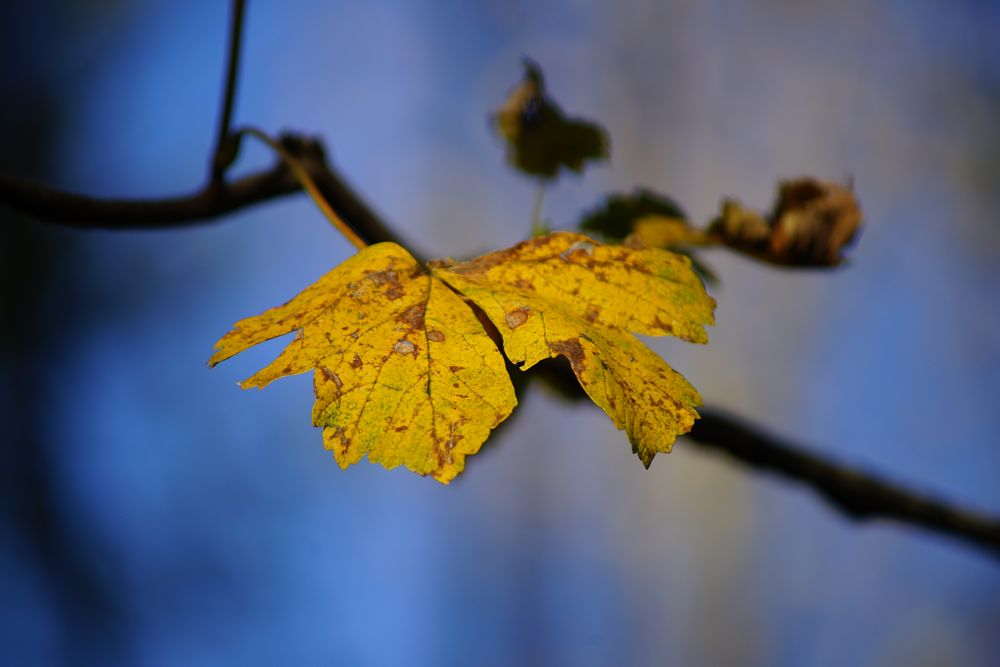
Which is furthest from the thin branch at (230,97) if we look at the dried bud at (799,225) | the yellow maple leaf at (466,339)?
the dried bud at (799,225)

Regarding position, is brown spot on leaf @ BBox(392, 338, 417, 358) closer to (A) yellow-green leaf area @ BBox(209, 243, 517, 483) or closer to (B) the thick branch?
(A) yellow-green leaf area @ BBox(209, 243, 517, 483)

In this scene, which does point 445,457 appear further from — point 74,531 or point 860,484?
point 74,531

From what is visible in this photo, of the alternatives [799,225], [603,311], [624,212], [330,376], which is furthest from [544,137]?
[330,376]

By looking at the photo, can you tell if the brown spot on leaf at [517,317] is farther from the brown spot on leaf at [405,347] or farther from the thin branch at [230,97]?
the thin branch at [230,97]

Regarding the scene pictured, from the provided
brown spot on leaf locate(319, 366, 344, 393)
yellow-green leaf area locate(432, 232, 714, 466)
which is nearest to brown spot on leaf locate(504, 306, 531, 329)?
yellow-green leaf area locate(432, 232, 714, 466)

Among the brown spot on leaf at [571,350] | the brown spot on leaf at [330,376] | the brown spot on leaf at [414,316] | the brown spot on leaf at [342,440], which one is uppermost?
the brown spot on leaf at [414,316]
